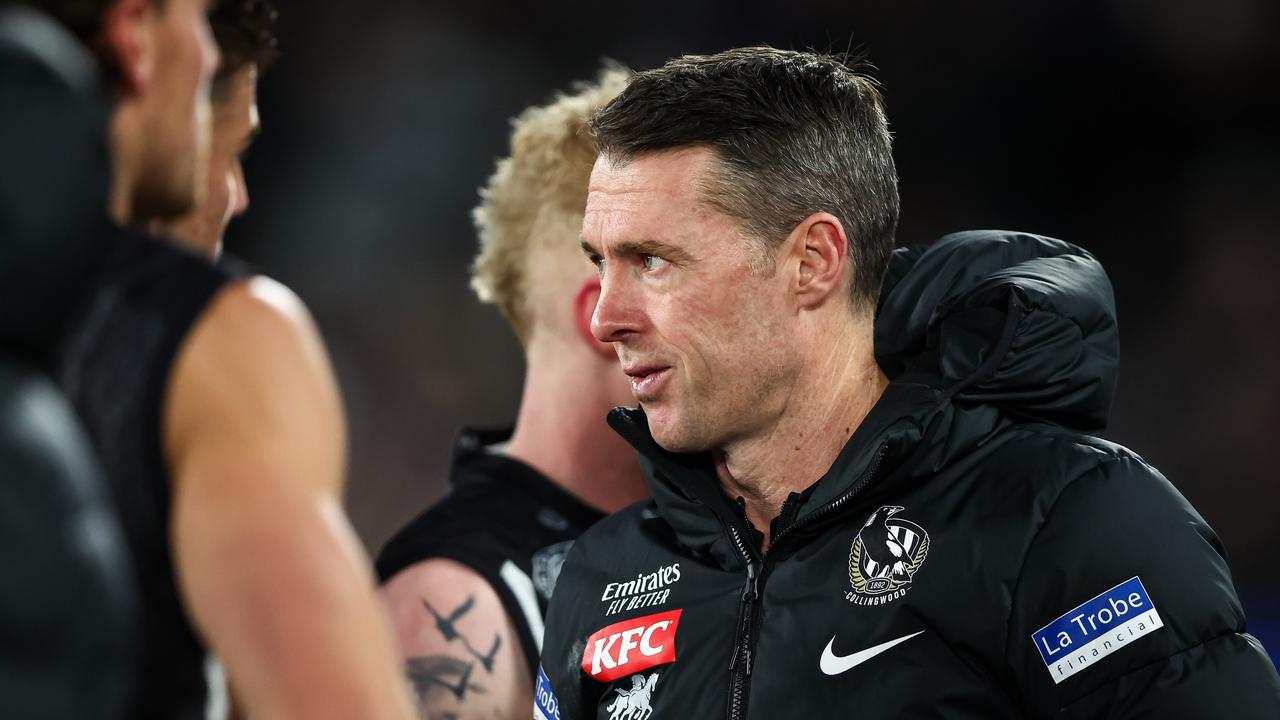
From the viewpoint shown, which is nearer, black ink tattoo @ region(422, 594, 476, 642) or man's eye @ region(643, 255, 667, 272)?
man's eye @ region(643, 255, 667, 272)

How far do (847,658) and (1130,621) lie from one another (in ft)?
1.28

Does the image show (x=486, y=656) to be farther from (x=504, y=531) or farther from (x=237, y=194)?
(x=237, y=194)

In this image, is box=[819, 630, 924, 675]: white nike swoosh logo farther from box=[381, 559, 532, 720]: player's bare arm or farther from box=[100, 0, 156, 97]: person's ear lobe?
box=[100, 0, 156, 97]: person's ear lobe

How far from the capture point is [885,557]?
1982 millimetres

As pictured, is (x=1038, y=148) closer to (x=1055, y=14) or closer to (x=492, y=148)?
(x=1055, y=14)

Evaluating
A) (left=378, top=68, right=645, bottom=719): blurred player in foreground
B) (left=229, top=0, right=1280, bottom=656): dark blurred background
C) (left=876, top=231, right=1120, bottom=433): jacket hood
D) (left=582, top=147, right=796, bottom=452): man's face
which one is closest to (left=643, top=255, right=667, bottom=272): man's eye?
(left=582, top=147, right=796, bottom=452): man's face

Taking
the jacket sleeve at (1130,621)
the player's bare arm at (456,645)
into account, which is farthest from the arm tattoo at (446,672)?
the jacket sleeve at (1130,621)

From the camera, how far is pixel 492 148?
688 cm

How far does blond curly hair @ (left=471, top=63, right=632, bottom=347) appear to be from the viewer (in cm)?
302

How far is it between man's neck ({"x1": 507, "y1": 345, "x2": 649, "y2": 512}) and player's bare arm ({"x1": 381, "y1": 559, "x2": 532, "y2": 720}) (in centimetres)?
40

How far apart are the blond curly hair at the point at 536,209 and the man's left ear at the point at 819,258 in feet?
2.87

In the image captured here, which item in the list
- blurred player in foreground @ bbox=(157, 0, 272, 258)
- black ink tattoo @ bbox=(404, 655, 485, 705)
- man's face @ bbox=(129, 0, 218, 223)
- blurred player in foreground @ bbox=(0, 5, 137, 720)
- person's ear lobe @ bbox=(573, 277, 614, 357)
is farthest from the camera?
person's ear lobe @ bbox=(573, 277, 614, 357)

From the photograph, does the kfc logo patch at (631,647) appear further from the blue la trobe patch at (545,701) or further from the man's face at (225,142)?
the man's face at (225,142)

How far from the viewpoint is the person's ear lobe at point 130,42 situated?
113cm
